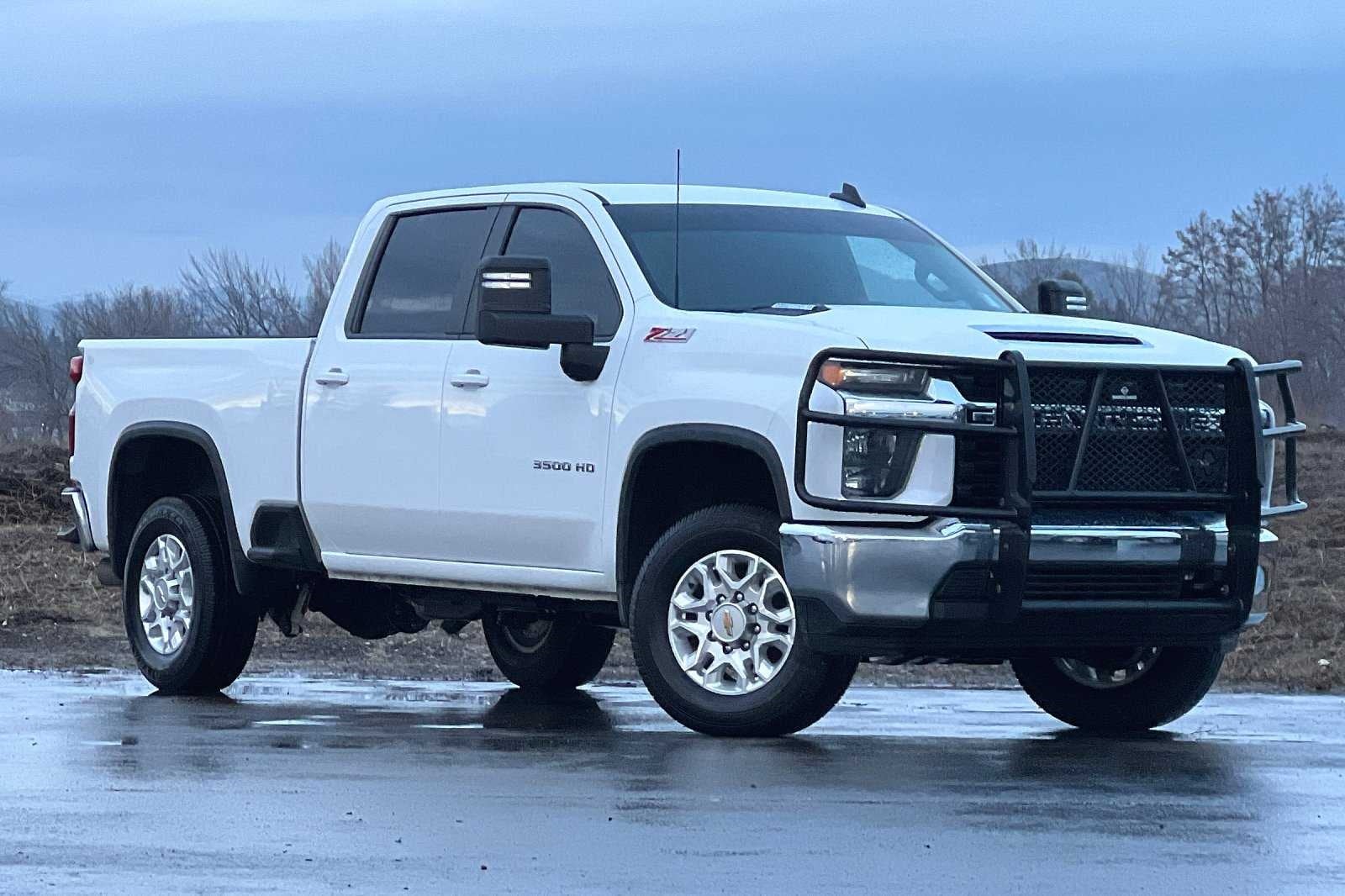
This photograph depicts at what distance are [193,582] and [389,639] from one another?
5.11 m

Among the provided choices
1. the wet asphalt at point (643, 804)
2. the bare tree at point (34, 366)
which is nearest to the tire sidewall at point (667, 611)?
the wet asphalt at point (643, 804)

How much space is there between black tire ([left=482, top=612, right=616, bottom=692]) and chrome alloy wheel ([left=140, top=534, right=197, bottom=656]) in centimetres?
149

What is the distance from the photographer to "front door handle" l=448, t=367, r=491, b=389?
10.4 metres

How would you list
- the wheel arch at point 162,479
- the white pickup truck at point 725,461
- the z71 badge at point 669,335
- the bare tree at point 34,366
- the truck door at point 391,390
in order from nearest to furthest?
1. the white pickup truck at point 725,461
2. the z71 badge at point 669,335
3. the truck door at point 391,390
4. the wheel arch at point 162,479
5. the bare tree at point 34,366

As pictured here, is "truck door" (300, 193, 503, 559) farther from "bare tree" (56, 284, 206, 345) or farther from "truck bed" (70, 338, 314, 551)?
"bare tree" (56, 284, 206, 345)

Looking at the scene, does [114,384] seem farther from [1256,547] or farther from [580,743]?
[1256,547]

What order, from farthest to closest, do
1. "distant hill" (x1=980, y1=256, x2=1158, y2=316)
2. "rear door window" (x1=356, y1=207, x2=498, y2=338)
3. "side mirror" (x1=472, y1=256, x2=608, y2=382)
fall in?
"distant hill" (x1=980, y1=256, x2=1158, y2=316) → "rear door window" (x1=356, y1=207, x2=498, y2=338) → "side mirror" (x1=472, y1=256, x2=608, y2=382)

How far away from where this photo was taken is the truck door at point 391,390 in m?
10.8

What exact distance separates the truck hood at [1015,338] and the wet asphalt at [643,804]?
4.67 feet

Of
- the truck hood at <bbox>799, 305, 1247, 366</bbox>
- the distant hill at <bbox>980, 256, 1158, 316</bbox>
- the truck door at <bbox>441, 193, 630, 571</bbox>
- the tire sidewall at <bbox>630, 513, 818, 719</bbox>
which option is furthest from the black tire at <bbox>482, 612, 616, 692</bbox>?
the distant hill at <bbox>980, 256, 1158, 316</bbox>

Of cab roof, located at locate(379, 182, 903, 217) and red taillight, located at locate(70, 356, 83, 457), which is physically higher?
cab roof, located at locate(379, 182, 903, 217)

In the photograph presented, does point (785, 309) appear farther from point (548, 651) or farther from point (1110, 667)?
point (548, 651)

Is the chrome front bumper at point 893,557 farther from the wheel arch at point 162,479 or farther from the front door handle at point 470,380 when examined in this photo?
the wheel arch at point 162,479

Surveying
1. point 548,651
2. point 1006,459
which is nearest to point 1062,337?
point 1006,459
